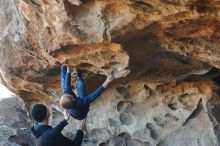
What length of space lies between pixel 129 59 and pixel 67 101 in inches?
36.0

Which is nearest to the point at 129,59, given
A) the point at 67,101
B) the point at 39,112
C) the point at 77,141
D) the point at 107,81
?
the point at 107,81

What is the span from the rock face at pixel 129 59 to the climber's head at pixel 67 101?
618mm

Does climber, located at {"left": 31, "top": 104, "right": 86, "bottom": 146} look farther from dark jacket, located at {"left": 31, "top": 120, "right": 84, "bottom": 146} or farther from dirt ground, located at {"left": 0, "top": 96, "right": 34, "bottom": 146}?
dirt ground, located at {"left": 0, "top": 96, "right": 34, "bottom": 146}

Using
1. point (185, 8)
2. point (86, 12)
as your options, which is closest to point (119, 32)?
point (86, 12)

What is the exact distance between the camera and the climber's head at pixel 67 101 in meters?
4.09

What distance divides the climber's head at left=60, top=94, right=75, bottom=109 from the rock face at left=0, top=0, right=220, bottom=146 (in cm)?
62

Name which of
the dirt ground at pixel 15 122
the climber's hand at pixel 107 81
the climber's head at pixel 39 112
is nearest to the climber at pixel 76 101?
the climber's hand at pixel 107 81

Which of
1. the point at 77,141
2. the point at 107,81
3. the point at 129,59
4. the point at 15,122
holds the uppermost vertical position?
the point at 129,59

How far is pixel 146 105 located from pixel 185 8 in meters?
2.22

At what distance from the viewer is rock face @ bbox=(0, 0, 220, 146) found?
13.8ft

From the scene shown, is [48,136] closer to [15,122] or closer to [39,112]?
[39,112]

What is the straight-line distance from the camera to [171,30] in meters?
4.37

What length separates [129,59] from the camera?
15.4 feet

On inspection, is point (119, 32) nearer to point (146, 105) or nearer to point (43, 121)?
point (43, 121)
